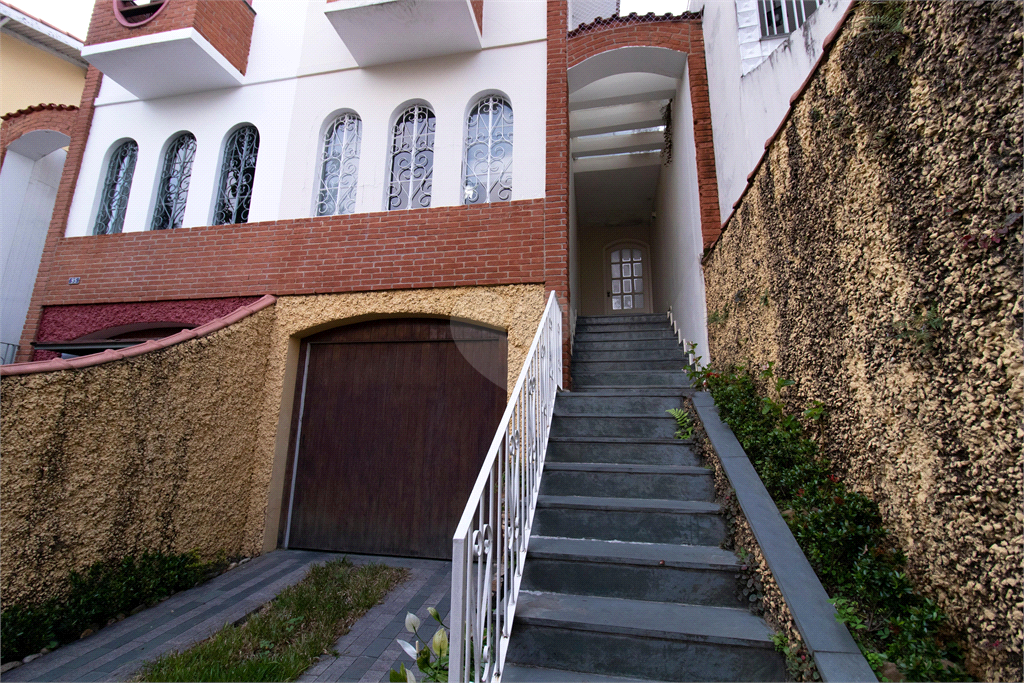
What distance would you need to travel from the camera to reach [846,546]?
6.84 ft

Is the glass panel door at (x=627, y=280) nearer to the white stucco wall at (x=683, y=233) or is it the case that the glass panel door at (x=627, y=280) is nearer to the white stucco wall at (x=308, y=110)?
the white stucco wall at (x=683, y=233)

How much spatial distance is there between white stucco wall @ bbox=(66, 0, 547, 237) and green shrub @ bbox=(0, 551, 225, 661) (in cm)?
355

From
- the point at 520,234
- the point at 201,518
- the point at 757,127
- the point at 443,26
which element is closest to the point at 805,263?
the point at 757,127

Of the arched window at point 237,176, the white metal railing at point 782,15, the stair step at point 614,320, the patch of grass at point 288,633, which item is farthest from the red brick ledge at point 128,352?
the white metal railing at point 782,15

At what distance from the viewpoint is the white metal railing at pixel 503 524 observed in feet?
5.16

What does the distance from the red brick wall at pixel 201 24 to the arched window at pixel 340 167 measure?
4.97 ft

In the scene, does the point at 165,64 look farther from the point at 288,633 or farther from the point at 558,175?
the point at 288,633

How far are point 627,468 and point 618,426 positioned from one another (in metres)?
0.54

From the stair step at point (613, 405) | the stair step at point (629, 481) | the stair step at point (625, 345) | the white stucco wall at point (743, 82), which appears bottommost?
the stair step at point (629, 481)

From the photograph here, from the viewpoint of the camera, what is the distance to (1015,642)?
1.40 m

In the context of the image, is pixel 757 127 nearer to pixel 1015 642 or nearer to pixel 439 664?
pixel 1015 642

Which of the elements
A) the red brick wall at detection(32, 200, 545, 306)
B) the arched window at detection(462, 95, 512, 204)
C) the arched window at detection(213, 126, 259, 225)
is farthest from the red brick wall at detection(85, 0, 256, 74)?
the arched window at detection(462, 95, 512, 204)

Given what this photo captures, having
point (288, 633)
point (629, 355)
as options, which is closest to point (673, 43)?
point (629, 355)

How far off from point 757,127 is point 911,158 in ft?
7.67
